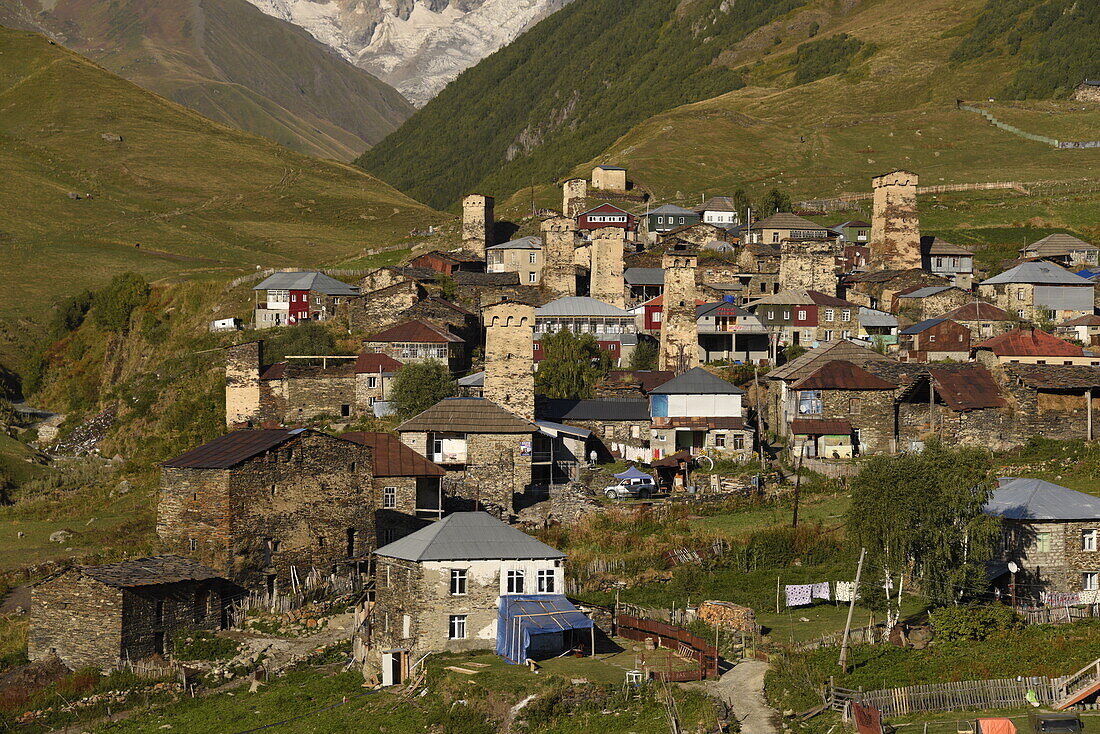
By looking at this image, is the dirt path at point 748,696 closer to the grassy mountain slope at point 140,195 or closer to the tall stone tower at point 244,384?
the tall stone tower at point 244,384

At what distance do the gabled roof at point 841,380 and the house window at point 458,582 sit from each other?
82.9 feet

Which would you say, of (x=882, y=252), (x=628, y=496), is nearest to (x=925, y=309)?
(x=882, y=252)

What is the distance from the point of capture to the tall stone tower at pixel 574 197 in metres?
111

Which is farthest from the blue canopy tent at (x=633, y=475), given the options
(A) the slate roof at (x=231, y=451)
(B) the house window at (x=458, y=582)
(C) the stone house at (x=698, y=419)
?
(B) the house window at (x=458, y=582)

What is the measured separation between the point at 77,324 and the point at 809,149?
83.7 m

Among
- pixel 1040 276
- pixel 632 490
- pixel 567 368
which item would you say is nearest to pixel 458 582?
pixel 632 490

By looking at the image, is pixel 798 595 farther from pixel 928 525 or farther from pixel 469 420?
pixel 469 420

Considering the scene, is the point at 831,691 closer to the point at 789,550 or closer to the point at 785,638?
the point at 785,638

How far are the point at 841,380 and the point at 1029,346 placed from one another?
440 inches

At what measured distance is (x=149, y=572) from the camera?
3797cm

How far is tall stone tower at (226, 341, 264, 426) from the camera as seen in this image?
67.1 metres

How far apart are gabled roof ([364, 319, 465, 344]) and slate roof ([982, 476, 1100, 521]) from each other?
116 feet

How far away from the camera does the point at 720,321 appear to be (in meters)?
70.8

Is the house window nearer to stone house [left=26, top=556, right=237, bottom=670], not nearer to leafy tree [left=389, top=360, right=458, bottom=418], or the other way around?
stone house [left=26, top=556, right=237, bottom=670]
